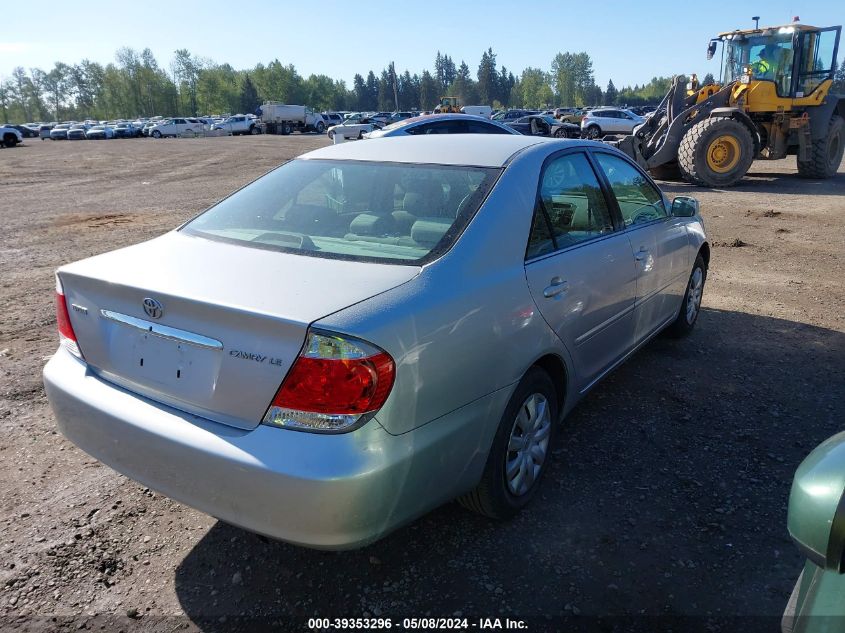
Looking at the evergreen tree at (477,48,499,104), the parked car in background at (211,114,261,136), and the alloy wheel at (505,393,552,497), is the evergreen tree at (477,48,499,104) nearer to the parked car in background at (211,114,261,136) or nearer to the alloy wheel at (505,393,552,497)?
the parked car in background at (211,114,261,136)

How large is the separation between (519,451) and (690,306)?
2963 mm

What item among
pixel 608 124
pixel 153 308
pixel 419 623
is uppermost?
pixel 608 124

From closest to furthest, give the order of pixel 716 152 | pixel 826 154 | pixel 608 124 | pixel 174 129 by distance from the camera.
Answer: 1. pixel 716 152
2. pixel 826 154
3. pixel 608 124
4. pixel 174 129

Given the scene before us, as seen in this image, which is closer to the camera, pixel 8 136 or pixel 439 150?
pixel 439 150

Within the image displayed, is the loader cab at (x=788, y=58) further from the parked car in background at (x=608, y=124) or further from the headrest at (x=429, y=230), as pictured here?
the parked car in background at (x=608, y=124)

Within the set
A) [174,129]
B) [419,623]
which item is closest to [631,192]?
[419,623]

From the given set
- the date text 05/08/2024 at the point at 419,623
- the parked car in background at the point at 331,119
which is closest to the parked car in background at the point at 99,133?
the parked car in background at the point at 331,119

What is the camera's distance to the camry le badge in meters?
2.26

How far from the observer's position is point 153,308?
2.27 meters

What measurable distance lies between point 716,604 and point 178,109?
140 m

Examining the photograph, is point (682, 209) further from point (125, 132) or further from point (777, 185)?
point (125, 132)

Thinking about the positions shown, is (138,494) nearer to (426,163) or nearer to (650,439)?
(426,163)

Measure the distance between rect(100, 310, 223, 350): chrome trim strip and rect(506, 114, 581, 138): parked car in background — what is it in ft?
93.0

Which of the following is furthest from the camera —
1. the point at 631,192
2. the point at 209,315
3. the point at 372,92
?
the point at 372,92
